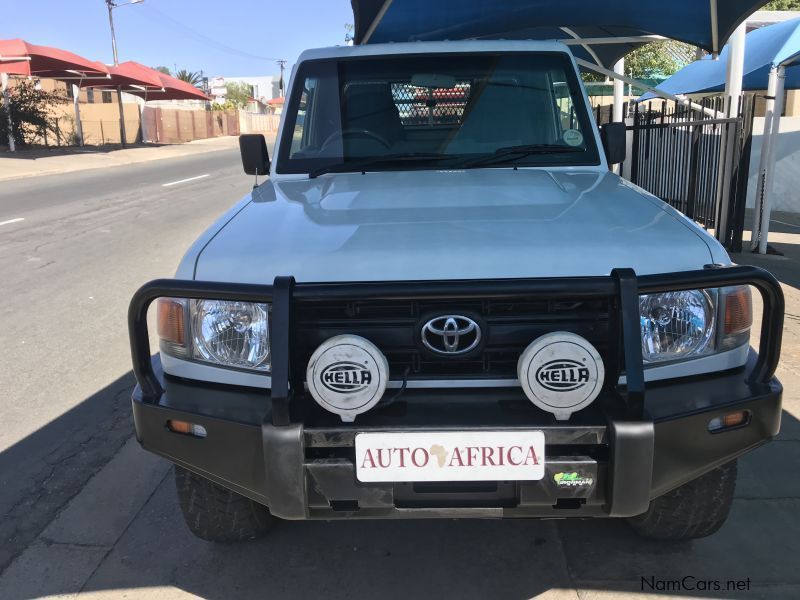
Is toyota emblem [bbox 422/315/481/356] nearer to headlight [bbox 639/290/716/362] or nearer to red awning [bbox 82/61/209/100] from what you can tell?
headlight [bbox 639/290/716/362]

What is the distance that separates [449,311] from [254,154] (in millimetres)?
2102

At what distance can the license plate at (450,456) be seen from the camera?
208 cm

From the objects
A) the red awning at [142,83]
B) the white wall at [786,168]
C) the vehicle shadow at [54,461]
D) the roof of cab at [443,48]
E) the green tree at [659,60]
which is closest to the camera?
the vehicle shadow at [54,461]

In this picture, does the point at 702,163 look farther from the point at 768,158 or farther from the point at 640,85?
the point at 640,85

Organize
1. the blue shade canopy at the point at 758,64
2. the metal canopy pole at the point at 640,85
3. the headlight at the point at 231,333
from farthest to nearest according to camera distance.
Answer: the blue shade canopy at the point at 758,64 < the metal canopy pole at the point at 640,85 < the headlight at the point at 231,333

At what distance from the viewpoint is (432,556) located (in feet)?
9.39

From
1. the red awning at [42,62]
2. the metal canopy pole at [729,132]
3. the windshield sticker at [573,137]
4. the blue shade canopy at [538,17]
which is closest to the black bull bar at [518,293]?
the windshield sticker at [573,137]

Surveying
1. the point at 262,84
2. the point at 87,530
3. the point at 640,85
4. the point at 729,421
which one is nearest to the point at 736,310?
the point at 729,421

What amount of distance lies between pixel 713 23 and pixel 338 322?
6409mm

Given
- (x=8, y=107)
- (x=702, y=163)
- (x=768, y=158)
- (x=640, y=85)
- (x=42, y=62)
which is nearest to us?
(x=640, y=85)

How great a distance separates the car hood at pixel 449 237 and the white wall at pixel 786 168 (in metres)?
11.2

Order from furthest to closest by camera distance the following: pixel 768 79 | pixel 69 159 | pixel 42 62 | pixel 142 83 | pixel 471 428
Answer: pixel 142 83, pixel 42 62, pixel 69 159, pixel 768 79, pixel 471 428

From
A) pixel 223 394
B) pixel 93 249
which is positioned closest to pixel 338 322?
pixel 223 394

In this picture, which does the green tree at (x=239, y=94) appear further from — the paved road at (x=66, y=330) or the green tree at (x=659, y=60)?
the paved road at (x=66, y=330)
